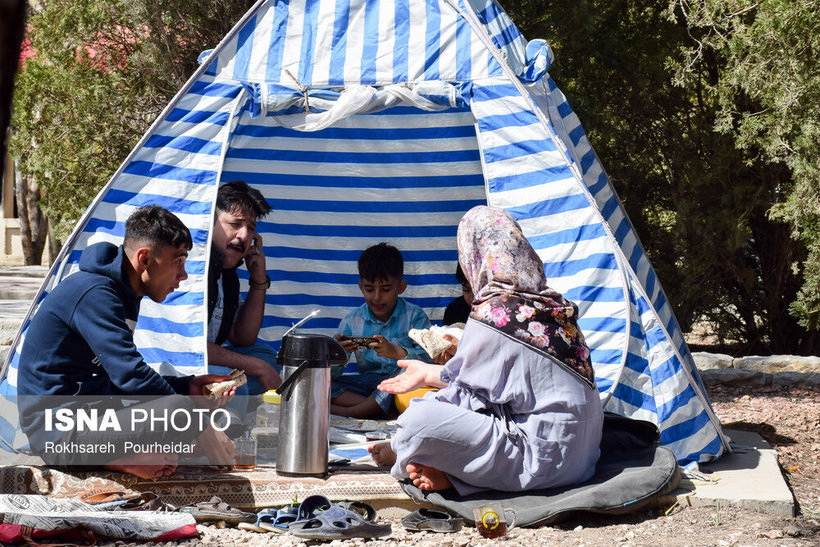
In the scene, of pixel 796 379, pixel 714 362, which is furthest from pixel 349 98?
pixel 796 379

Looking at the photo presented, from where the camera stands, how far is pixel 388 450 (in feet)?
11.4

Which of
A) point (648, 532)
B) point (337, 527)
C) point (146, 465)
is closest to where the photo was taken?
point (337, 527)

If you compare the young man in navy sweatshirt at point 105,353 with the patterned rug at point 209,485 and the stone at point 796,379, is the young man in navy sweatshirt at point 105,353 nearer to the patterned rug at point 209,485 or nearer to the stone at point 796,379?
the patterned rug at point 209,485

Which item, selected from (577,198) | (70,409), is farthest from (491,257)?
(70,409)

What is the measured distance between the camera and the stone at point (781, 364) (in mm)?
6109

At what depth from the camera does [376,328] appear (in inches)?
192

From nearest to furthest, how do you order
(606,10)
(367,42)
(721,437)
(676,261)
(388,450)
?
(388,450)
(721,437)
(367,42)
(606,10)
(676,261)

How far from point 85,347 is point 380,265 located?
1.94 metres

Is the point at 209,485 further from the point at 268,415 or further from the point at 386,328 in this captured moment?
the point at 386,328

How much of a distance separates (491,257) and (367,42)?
1415 mm

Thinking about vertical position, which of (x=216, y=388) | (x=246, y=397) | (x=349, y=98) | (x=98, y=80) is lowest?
(x=246, y=397)

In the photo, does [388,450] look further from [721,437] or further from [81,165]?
[81,165]

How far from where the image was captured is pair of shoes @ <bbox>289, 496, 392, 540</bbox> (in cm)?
288

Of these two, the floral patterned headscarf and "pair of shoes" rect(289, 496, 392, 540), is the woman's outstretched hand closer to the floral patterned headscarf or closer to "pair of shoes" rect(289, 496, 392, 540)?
the floral patterned headscarf
